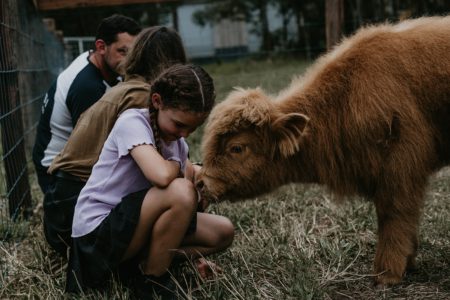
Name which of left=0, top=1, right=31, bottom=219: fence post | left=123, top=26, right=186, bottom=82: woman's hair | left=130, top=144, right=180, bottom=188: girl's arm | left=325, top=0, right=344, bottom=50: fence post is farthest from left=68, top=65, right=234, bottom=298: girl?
left=325, top=0, right=344, bottom=50: fence post

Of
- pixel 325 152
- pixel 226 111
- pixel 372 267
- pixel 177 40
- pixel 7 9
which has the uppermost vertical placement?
pixel 7 9

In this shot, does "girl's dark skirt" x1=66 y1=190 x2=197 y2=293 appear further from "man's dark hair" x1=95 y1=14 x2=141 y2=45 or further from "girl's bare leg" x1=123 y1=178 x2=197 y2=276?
"man's dark hair" x1=95 y1=14 x2=141 y2=45

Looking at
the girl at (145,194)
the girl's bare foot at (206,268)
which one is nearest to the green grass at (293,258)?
the girl's bare foot at (206,268)

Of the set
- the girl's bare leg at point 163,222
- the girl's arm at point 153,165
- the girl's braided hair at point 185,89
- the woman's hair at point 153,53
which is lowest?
the girl's bare leg at point 163,222

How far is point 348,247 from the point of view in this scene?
168 inches

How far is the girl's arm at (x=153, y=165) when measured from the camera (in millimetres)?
3273

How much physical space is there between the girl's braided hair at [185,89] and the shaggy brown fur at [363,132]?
48cm

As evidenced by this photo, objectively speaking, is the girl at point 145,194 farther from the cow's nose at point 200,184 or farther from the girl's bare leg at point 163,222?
the cow's nose at point 200,184

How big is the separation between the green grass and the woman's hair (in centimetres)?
114

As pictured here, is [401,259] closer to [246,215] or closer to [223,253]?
[223,253]

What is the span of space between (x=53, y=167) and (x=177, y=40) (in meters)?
1.14

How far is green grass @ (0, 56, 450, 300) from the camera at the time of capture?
3.64m

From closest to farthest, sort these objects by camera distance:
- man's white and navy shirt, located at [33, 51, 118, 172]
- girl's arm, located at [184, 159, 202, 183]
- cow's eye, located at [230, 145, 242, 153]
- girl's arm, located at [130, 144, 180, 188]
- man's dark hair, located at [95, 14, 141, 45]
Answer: girl's arm, located at [130, 144, 180, 188], cow's eye, located at [230, 145, 242, 153], girl's arm, located at [184, 159, 202, 183], man's white and navy shirt, located at [33, 51, 118, 172], man's dark hair, located at [95, 14, 141, 45]

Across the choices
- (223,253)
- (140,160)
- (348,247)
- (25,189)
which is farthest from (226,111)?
(25,189)
